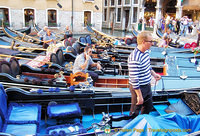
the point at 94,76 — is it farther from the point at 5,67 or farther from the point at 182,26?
the point at 182,26

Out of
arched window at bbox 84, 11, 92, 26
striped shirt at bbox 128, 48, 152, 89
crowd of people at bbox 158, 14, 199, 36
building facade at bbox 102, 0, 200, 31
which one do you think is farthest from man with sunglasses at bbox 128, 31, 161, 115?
building facade at bbox 102, 0, 200, 31

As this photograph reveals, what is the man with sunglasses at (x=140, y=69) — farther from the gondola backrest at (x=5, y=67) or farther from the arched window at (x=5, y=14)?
the arched window at (x=5, y=14)

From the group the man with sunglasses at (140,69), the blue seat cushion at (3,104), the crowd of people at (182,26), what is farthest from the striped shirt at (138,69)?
the crowd of people at (182,26)

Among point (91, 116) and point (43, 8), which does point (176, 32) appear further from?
point (91, 116)

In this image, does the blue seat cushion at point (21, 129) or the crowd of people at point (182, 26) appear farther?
the crowd of people at point (182, 26)

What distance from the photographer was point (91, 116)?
5.92ft

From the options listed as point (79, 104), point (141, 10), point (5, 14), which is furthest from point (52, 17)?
point (79, 104)

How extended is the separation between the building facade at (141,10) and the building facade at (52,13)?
1368mm

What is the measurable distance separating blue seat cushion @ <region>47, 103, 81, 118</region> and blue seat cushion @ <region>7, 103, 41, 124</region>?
0.09m

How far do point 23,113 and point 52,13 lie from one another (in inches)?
338

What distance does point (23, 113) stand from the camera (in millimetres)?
1562

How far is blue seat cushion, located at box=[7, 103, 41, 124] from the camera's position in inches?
58.0

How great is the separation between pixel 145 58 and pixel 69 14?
8753 millimetres

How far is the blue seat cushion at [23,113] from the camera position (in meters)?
1.47
